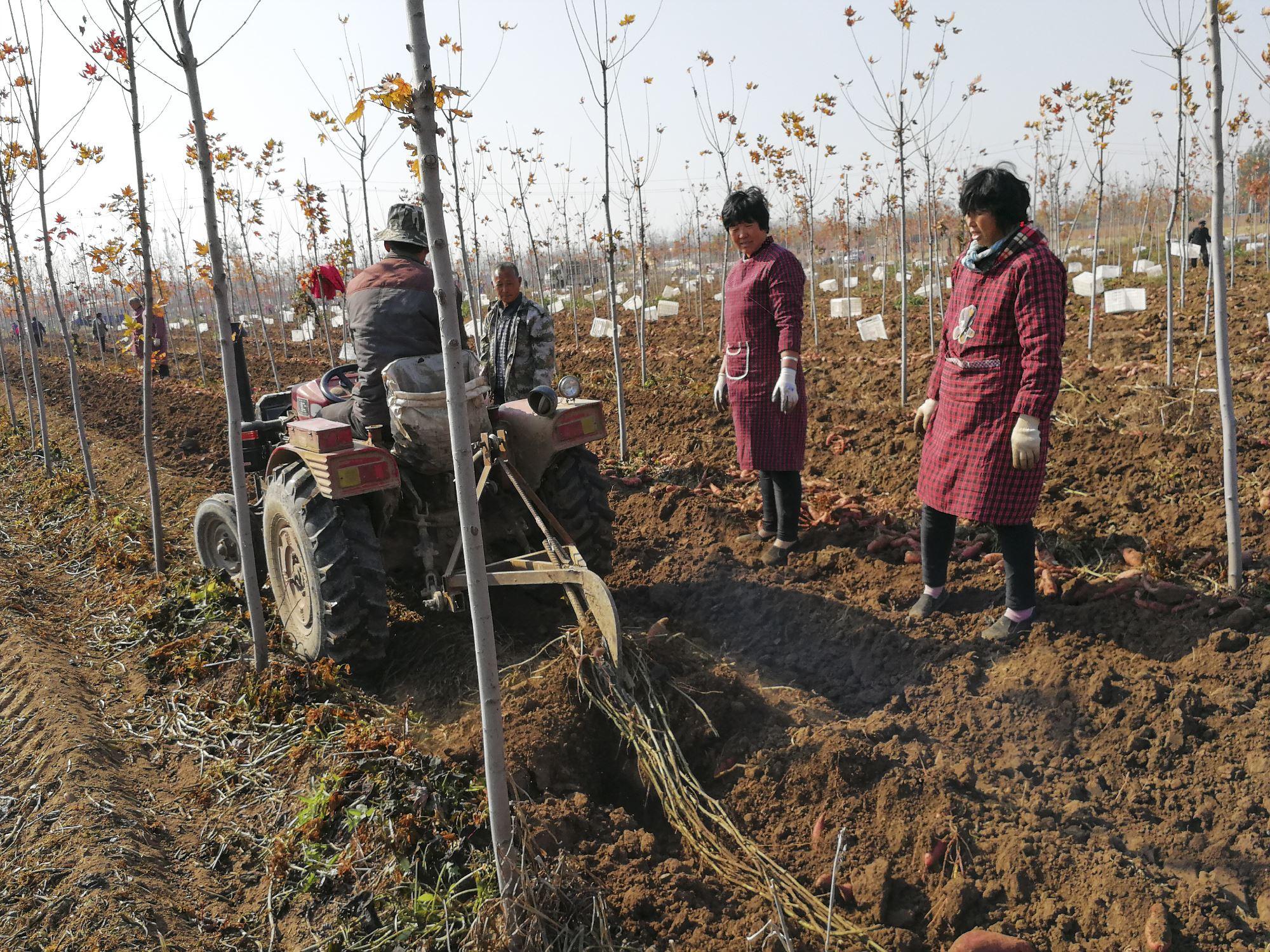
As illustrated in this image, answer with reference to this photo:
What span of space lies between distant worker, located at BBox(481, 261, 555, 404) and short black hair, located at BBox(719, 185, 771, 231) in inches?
A: 49.8

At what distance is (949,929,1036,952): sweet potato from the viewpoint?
2.03m

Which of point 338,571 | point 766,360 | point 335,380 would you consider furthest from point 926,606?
point 335,380

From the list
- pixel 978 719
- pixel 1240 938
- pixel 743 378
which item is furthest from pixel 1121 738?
pixel 743 378

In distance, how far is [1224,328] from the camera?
3508mm

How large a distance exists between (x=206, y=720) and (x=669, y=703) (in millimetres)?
1972

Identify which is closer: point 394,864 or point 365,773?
point 394,864

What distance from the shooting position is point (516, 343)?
501cm

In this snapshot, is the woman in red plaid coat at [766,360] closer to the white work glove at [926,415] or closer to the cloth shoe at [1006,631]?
the white work glove at [926,415]

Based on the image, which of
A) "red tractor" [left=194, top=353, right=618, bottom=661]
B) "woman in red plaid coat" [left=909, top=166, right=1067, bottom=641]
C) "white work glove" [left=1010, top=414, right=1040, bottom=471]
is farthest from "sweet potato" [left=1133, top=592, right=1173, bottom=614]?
"red tractor" [left=194, top=353, right=618, bottom=661]

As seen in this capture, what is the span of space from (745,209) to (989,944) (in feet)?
10.6

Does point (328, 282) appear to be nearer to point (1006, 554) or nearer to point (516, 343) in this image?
point (516, 343)

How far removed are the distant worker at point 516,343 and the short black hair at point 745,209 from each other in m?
1.26

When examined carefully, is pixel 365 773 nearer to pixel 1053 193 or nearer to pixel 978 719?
pixel 978 719

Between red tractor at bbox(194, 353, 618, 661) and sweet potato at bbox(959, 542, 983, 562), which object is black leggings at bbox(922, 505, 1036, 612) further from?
red tractor at bbox(194, 353, 618, 661)
